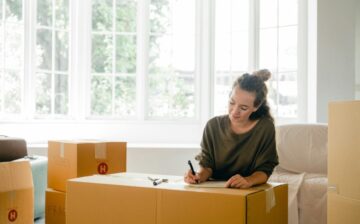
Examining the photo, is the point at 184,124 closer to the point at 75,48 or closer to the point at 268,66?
the point at 268,66

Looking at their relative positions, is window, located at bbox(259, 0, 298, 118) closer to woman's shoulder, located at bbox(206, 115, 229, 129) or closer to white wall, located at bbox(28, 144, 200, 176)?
white wall, located at bbox(28, 144, 200, 176)

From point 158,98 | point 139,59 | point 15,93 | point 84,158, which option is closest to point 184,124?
point 158,98

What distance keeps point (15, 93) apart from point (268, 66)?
7.30 ft

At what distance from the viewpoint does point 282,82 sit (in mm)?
3961

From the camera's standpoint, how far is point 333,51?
12.0 feet

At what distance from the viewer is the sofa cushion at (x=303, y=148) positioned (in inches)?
119

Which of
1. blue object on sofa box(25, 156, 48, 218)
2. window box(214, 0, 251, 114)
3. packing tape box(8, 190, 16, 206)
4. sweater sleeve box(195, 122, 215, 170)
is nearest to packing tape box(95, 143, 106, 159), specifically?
packing tape box(8, 190, 16, 206)

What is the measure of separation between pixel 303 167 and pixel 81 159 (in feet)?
4.94

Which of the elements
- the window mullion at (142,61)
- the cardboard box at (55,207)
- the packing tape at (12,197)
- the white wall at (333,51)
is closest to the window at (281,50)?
the white wall at (333,51)

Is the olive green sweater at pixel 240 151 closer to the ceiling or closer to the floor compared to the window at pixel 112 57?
closer to the floor

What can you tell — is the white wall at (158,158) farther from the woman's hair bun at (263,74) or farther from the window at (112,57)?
the woman's hair bun at (263,74)

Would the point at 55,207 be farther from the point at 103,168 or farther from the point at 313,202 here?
the point at 313,202

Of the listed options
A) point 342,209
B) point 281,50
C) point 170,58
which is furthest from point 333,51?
point 342,209

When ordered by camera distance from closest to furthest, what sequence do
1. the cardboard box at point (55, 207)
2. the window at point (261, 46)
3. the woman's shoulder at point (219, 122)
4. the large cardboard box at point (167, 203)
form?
the large cardboard box at point (167, 203) < the woman's shoulder at point (219, 122) < the cardboard box at point (55, 207) < the window at point (261, 46)
